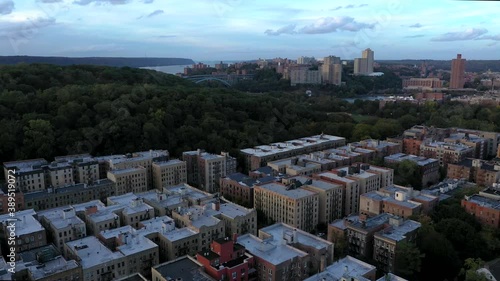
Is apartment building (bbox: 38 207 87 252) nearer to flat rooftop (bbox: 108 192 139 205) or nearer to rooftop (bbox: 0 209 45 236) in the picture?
rooftop (bbox: 0 209 45 236)

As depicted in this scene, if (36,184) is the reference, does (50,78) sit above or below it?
above

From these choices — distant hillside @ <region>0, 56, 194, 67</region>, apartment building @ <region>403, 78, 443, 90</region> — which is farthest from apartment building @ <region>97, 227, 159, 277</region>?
apartment building @ <region>403, 78, 443, 90</region>

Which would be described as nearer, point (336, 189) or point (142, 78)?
point (336, 189)

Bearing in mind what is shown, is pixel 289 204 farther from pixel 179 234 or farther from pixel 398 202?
pixel 179 234

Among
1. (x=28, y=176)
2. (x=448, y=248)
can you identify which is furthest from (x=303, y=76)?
(x=448, y=248)

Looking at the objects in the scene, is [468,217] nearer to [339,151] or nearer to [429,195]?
[429,195]

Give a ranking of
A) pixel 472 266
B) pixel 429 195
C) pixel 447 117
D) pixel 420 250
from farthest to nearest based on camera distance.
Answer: pixel 447 117, pixel 429 195, pixel 420 250, pixel 472 266

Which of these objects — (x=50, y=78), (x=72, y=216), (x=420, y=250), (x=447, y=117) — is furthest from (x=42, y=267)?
(x=447, y=117)
